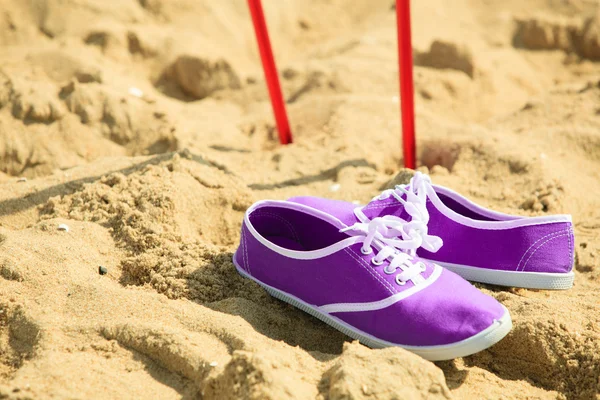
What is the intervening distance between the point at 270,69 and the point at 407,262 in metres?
1.49

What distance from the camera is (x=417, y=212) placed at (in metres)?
1.90

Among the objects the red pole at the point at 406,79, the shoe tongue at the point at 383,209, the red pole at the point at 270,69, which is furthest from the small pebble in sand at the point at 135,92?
the shoe tongue at the point at 383,209

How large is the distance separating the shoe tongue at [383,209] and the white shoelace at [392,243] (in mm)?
77

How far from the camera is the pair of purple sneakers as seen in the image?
5.33 ft

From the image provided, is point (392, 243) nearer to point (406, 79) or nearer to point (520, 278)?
point (520, 278)

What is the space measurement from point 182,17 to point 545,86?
2.34 m

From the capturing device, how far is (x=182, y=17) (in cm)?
420

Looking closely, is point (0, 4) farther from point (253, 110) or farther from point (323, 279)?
point (323, 279)

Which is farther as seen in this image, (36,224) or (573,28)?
(573,28)

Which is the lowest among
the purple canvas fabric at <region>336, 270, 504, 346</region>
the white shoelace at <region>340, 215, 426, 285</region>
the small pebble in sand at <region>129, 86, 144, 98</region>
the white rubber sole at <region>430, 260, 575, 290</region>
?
the white rubber sole at <region>430, 260, 575, 290</region>

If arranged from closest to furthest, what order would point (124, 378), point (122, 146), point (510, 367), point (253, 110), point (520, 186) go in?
point (124, 378) → point (510, 367) → point (520, 186) → point (122, 146) → point (253, 110)

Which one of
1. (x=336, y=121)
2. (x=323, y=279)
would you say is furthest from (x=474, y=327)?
(x=336, y=121)

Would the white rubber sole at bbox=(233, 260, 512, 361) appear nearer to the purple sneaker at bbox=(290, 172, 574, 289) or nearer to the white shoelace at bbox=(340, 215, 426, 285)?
the white shoelace at bbox=(340, 215, 426, 285)

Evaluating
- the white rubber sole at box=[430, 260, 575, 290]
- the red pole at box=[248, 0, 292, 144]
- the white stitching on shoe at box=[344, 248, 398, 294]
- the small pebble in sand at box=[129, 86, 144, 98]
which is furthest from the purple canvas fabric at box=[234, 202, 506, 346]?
the small pebble in sand at box=[129, 86, 144, 98]
